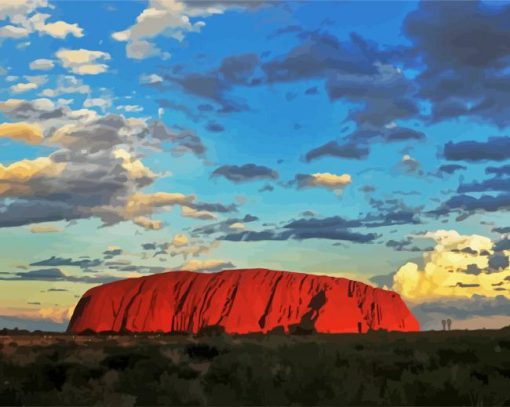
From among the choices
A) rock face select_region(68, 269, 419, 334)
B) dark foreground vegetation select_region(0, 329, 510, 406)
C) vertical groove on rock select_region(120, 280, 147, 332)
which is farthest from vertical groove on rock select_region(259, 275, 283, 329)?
dark foreground vegetation select_region(0, 329, 510, 406)

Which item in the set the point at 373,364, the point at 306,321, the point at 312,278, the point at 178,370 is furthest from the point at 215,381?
the point at 312,278

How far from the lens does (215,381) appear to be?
1571 cm

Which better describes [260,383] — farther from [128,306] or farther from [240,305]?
[128,306]

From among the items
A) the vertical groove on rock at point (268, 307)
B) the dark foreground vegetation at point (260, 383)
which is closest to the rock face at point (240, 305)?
the vertical groove on rock at point (268, 307)

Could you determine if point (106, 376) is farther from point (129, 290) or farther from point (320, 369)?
point (129, 290)

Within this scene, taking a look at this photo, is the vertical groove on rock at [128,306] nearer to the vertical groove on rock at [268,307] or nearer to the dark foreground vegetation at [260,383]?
the vertical groove on rock at [268,307]

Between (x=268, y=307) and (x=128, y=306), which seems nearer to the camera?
(x=268, y=307)

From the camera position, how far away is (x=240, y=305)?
134 metres

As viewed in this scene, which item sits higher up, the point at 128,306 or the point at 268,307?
the point at 268,307

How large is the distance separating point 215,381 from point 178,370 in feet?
8.64

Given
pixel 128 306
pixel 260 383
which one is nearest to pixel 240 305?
pixel 128 306

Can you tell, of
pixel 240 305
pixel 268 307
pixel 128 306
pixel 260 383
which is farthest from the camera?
pixel 128 306

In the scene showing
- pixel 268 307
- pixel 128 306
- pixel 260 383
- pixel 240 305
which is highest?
pixel 260 383

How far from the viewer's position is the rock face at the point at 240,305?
133m
